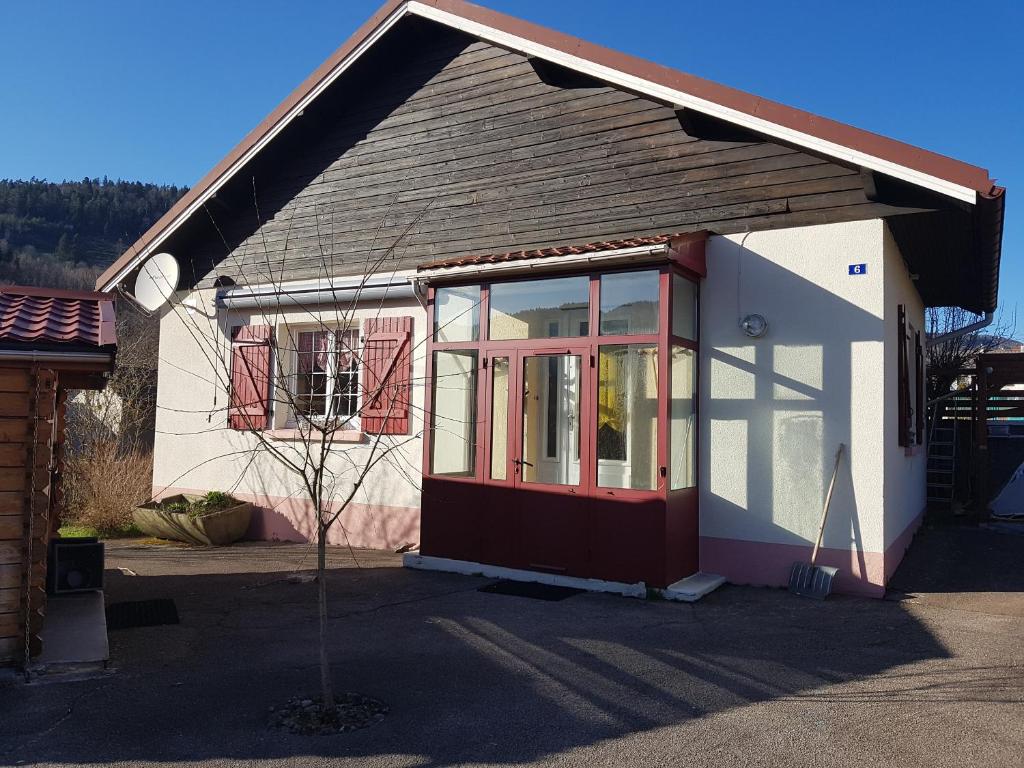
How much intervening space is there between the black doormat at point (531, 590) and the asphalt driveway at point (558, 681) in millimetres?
181

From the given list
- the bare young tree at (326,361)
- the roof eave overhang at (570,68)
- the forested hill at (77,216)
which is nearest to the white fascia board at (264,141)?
Result: the roof eave overhang at (570,68)

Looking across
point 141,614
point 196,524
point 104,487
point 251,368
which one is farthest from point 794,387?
point 104,487

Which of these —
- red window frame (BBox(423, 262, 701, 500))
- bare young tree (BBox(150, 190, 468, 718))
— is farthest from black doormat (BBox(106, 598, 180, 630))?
red window frame (BBox(423, 262, 701, 500))

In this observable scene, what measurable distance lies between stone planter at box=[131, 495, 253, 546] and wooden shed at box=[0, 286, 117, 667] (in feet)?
16.7

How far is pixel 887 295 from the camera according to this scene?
7570mm

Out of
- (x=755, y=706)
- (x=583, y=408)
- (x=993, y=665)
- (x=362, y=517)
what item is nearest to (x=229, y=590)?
(x=362, y=517)

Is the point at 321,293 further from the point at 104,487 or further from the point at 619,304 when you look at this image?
the point at 619,304

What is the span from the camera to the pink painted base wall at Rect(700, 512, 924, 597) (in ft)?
23.8

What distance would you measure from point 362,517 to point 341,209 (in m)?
3.89

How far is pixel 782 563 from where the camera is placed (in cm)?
755

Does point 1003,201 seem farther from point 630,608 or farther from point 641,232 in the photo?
point 630,608

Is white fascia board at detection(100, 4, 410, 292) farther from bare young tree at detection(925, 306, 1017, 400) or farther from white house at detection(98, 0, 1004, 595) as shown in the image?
bare young tree at detection(925, 306, 1017, 400)

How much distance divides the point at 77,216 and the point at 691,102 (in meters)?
63.9

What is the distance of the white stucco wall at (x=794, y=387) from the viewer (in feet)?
24.0
